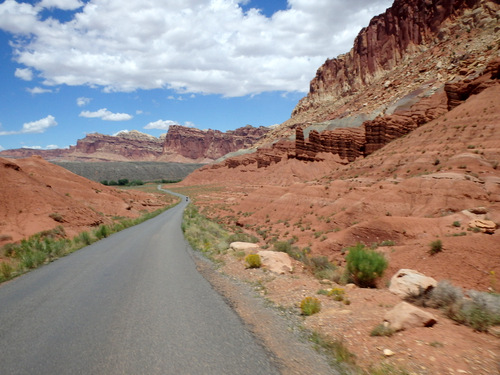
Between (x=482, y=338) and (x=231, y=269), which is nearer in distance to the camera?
(x=482, y=338)

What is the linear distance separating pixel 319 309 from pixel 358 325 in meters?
1.06

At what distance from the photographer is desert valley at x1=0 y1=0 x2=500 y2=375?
501 centimetres

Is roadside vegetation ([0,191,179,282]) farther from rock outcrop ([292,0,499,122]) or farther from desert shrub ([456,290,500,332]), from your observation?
rock outcrop ([292,0,499,122])

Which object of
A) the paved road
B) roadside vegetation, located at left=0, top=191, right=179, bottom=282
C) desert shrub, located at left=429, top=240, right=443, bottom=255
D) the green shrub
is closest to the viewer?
the paved road

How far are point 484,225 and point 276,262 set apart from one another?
13380mm

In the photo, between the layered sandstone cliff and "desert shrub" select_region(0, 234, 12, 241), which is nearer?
"desert shrub" select_region(0, 234, 12, 241)

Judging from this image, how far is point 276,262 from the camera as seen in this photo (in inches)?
427

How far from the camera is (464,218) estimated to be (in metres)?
18.2

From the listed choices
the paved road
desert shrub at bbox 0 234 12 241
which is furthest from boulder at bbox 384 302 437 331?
desert shrub at bbox 0 234 12 241

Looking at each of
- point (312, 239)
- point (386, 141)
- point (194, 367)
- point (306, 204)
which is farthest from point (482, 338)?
point (386, 141)

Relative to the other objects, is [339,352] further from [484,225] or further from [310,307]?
[484,225]

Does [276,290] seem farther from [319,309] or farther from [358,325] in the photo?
[358,325]

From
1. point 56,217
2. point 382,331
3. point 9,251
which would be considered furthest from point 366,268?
point 56,217

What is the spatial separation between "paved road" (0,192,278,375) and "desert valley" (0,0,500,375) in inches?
69.7
